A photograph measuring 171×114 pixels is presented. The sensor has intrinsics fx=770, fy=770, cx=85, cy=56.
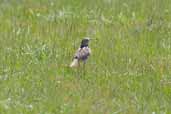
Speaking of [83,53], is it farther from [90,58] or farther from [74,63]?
[90,58]

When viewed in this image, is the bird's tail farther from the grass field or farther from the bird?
the grass field

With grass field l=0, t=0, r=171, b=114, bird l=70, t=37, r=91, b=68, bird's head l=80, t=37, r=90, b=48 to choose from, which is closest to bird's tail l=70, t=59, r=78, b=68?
bird l=70, t=37, r=91, b=68

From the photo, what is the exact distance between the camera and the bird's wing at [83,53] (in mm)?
14422

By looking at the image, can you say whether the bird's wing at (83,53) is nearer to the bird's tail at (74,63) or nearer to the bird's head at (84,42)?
the bird's tail at (74,63)

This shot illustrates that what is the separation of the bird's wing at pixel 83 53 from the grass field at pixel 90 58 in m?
0.24

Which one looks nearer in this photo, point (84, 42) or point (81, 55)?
point (81, 55)

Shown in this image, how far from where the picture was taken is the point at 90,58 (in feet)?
49.7

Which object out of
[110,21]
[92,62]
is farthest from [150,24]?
[92,62]

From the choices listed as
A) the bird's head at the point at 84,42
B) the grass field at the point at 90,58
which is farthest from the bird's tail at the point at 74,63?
the bird's head at the point at 84,42

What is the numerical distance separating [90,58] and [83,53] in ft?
2.02

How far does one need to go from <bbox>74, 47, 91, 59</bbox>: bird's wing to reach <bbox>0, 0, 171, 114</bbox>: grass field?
24cm

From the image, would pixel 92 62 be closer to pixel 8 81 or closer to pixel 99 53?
pixel 99 53

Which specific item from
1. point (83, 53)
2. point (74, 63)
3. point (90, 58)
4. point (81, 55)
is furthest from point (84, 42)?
point (74, 63)

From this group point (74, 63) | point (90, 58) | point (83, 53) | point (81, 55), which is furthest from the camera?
point (90, 58)
